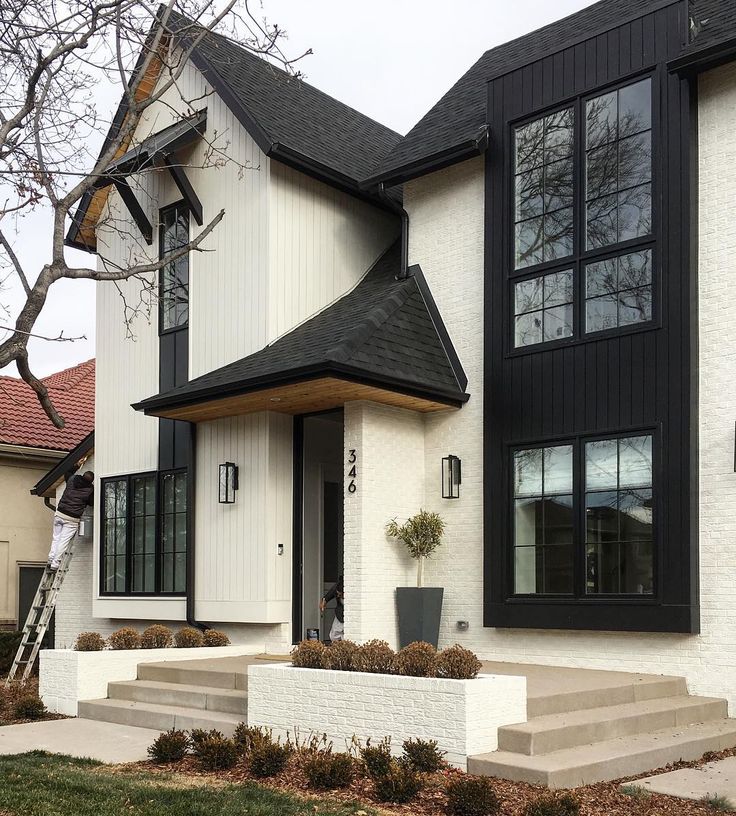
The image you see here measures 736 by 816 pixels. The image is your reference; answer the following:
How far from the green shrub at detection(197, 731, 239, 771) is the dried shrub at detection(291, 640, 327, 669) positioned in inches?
48.3

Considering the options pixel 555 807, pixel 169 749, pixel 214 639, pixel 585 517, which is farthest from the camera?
pixel 214 639

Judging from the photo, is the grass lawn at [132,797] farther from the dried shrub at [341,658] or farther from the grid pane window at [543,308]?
the grid pane window at [543,308]

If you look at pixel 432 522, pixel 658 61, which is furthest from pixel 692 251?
pixel 432 522

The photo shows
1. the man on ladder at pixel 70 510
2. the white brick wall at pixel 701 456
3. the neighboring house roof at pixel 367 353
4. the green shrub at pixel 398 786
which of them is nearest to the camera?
the green shrub at pixel 398 786

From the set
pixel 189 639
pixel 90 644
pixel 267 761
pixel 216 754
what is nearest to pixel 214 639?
pixel 189 639

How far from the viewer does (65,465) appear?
17688mm

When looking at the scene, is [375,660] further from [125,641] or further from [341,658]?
[125,641]

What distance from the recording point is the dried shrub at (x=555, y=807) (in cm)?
655

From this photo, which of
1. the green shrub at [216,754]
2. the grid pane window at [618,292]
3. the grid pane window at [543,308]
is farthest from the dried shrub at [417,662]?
the grid pane window at [543,308]

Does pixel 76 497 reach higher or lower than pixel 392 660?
higher

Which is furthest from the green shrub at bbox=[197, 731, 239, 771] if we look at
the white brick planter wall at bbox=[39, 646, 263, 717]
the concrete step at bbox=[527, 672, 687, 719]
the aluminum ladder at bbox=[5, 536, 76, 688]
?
the aluminum ladder at bbox=[5, 536, 76, 688]

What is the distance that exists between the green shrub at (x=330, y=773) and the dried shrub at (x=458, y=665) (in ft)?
3.54

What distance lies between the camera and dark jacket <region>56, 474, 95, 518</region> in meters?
16.6

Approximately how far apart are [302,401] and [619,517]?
4.04 m
